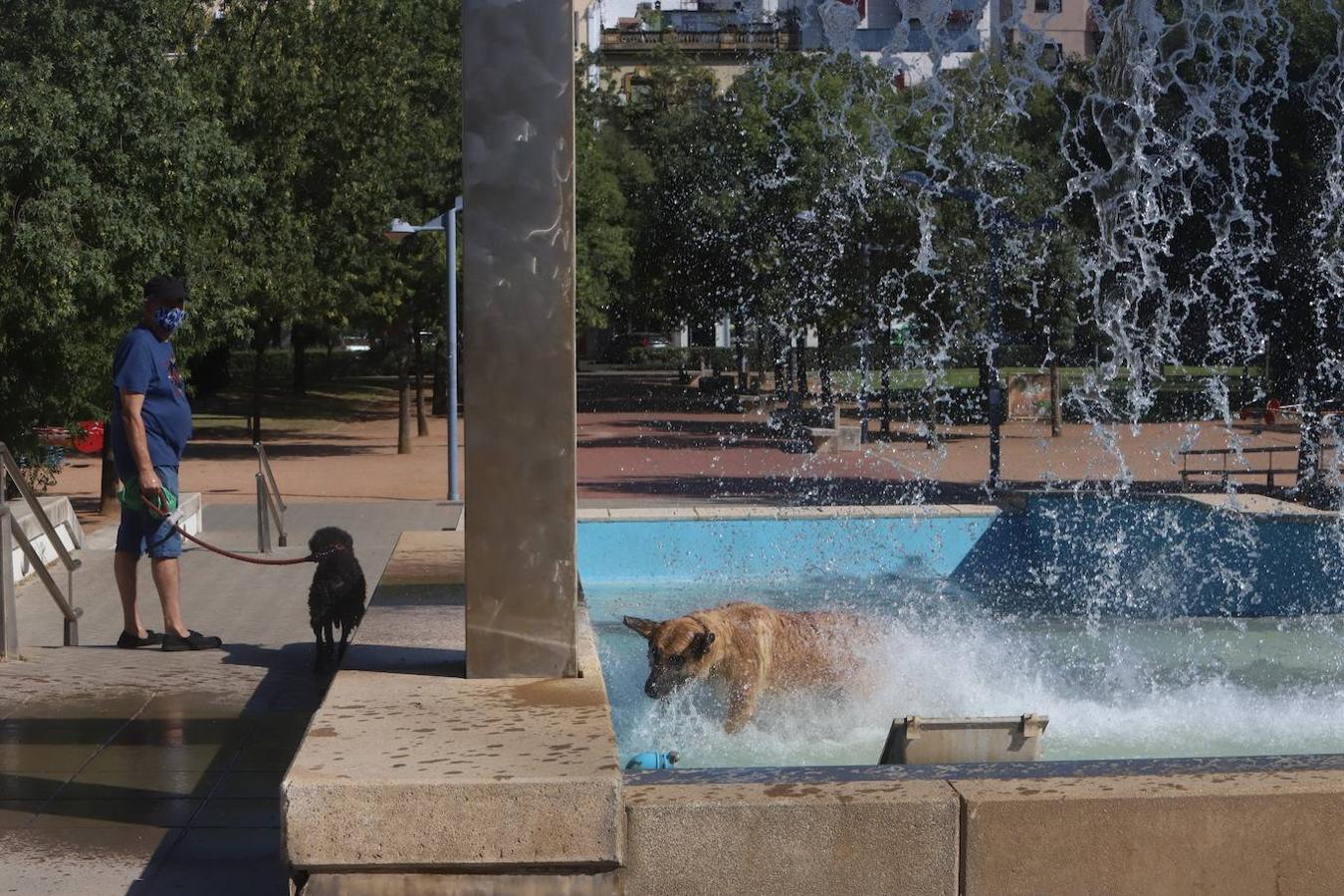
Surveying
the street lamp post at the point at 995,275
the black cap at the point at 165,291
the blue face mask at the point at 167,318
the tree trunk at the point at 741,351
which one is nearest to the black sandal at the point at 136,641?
the blue face mask at the point at 167,318

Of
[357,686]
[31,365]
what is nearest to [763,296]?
[31,365]

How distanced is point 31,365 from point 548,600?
10813mm

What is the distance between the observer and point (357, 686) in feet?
15.9

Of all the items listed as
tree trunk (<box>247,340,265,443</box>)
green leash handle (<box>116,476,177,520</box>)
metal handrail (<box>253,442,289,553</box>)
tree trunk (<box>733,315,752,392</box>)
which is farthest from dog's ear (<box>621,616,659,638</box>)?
tree trunk (<box>733,315,752,392</box>)

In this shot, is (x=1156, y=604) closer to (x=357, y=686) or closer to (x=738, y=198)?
(x=357, y=686)

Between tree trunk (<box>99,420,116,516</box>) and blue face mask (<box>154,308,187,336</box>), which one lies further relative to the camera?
tree trunk (<box>99,420,116,516</box>)

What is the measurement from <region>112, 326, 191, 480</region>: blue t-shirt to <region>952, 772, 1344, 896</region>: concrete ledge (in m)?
4.61

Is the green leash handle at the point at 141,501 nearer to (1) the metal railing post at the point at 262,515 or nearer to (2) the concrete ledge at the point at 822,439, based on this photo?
(1) the metal railing post at the point at 262,515

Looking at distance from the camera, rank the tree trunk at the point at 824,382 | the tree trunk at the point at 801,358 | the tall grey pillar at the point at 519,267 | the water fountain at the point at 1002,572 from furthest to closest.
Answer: the tree trunk at the point at 801,358 < the tree trunk at the point at 824,382 < the tall grey pillar at the point at 519,267 < the water fountain at the point at 1002,572

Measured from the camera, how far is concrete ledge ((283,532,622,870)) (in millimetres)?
3680

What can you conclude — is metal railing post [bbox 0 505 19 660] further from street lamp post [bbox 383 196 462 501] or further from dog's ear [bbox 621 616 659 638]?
street lamp post [bbox 383 196 462 501]

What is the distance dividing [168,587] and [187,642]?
0.34 meters

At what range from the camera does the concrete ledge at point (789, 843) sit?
3.76 m

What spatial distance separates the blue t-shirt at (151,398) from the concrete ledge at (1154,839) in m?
4.61
